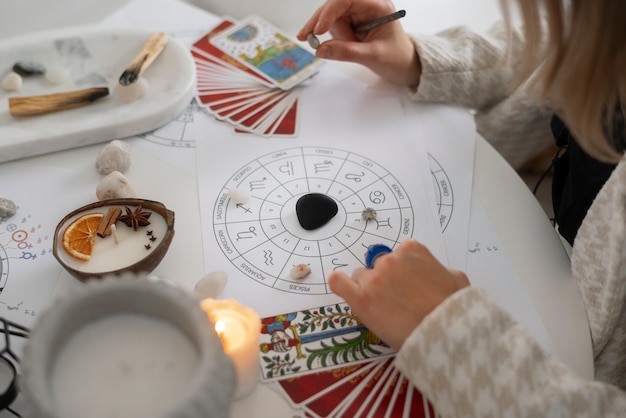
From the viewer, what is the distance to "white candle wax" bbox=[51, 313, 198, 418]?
0.39 meters

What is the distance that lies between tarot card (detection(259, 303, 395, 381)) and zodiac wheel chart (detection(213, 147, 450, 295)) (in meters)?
0.03

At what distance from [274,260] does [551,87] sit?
13.1 inches

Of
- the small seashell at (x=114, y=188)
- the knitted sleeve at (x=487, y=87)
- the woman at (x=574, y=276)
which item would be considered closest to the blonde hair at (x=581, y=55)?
the woman at (x=574, y=276)

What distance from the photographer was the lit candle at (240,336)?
0.53m

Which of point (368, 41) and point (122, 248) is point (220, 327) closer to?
point (122, 248)

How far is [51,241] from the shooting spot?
680mm

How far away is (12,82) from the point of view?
830 mm

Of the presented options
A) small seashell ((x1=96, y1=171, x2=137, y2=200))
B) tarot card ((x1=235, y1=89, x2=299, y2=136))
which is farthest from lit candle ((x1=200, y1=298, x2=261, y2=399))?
tarot card ((x1=235, y1=89, x2=299, y2=136))

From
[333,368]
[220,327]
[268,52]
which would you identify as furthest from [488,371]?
[268,52]

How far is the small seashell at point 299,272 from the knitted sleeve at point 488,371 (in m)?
0.14

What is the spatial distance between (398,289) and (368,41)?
412mm

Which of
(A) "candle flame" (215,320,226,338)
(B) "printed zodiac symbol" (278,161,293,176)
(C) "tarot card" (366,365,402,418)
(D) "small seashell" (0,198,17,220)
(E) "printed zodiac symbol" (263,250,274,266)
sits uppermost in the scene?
(A) "candle flame" (215,320,226,338)

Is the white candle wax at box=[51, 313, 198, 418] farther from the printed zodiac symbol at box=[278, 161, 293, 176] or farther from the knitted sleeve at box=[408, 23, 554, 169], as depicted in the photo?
the knitted sleeve at box=[408, 23, 554, 169]

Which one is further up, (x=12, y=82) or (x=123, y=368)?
(x=123, y=368)
